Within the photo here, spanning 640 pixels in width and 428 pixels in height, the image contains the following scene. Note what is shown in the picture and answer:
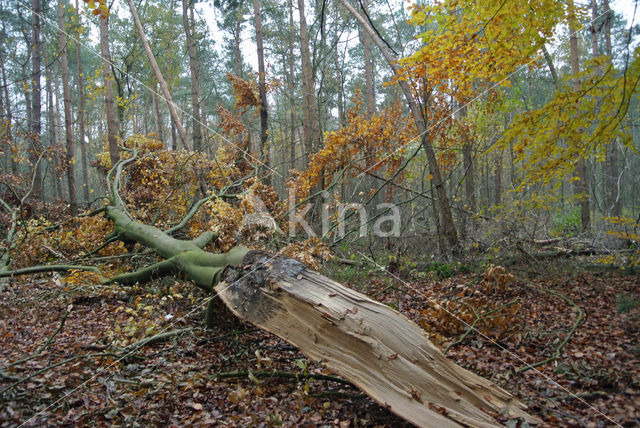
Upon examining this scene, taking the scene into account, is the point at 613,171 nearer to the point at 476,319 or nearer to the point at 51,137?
the point at 476,319

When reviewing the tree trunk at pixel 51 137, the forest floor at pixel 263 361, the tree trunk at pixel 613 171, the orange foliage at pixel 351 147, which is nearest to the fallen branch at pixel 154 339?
the forest floor at pixel 263 361

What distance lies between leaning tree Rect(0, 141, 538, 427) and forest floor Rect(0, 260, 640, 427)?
0.25 metres

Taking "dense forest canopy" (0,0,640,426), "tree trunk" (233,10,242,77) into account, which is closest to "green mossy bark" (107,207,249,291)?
"dense forest canopy" (0,0,640,426)

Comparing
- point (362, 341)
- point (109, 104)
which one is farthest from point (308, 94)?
point (362, 341)

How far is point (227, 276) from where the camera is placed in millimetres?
4156

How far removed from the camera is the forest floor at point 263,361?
2.80 metres

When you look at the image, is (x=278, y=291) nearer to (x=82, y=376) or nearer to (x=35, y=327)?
(x=82, y=376)

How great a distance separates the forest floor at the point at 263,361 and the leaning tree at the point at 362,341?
0.81 feet

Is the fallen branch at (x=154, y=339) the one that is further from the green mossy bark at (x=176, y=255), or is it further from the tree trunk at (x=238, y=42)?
the tree trunk at (x=238, y=42)

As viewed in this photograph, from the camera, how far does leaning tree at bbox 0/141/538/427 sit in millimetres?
→ 2607

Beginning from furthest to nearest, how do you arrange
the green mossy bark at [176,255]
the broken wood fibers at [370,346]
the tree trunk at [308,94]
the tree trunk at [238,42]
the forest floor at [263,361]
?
the tree trunk at [238,42]
the tree trunk at [308,94]
the green mossy bark at [176,255]
the forest floor at [263,361]
the broken wood fibers at [370,346]

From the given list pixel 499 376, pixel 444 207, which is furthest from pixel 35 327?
pixel 444 207

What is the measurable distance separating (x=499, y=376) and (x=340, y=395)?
142 cm

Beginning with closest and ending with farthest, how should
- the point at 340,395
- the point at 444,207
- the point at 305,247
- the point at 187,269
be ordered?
the point at 340,395 < the point at 187,269 < the point at 305,247 < the point at 444,207
